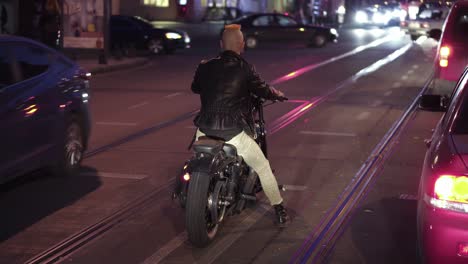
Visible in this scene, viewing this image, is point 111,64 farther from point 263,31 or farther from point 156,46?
point 263,31

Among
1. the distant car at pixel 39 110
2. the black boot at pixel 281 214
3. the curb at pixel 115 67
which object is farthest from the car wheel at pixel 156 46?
the black boot at pixel 281 214

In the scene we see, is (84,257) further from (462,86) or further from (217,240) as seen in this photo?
(462,86)

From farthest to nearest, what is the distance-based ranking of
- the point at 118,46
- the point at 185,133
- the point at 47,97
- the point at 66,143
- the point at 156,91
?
the point at 118,46
the point at 156,91
the point at 185,133
the point at 66,143
the point at 47,97

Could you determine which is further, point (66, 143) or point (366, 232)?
point (66, 143)

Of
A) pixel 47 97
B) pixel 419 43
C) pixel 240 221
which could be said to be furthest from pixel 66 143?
pixel 419 43

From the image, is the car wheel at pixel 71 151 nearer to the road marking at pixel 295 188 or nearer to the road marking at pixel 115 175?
the road marking at pixel 115 175

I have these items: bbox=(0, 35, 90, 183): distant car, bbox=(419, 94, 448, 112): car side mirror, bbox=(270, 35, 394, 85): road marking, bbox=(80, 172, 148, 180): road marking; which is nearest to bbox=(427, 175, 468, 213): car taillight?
bbox=(419, 94, 448, 112): car side mirror

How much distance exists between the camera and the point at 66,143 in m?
9.16

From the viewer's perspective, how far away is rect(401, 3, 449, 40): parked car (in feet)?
135

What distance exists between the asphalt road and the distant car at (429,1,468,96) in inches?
33.6

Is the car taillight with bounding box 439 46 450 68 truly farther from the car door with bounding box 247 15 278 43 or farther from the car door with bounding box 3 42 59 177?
the car door with bounding box 247 15 278 43

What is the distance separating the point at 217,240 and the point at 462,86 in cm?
227

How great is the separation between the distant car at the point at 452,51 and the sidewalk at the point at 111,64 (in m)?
10.9

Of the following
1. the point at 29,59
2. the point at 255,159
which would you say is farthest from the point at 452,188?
the point at 29,59
